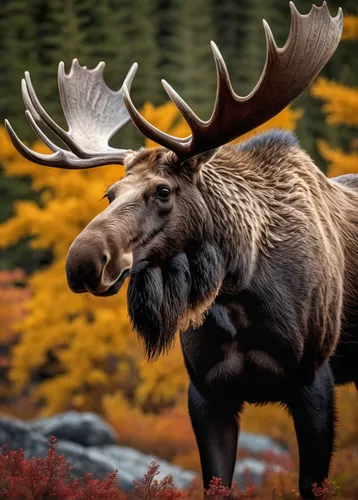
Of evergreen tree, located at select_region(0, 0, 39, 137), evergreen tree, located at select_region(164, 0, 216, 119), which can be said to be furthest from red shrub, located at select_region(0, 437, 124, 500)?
evergreen tree, located at select_region(0, 0, 39, 137)

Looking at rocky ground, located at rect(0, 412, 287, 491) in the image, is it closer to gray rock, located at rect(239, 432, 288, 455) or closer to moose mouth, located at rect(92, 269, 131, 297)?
gray rock, located at rect(239, 432, 288, 455)

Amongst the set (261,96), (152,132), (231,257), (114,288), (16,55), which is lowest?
(114,288)

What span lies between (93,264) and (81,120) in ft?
5.27

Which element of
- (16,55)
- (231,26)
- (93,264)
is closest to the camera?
(93,264)

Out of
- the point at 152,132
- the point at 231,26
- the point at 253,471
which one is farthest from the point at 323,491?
the point at 231,26

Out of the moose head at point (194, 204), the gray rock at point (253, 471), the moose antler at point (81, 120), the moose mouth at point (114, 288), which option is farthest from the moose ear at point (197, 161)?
the gray rock at point (253, 471)

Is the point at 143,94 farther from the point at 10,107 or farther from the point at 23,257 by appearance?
the point at 23,257

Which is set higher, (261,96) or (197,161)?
(261,96)

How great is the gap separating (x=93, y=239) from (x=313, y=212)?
1.20m

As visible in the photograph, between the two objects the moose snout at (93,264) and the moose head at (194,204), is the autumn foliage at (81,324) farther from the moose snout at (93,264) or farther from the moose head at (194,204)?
the moose snout at (93,264)

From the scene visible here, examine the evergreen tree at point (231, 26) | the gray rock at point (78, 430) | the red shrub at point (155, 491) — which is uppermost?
the evergreen tree at point (231, 26)

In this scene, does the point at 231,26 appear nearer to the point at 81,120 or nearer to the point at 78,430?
the point at 78,430

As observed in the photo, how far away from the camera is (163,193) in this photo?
336cm

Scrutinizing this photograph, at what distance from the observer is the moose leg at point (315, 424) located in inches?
142
